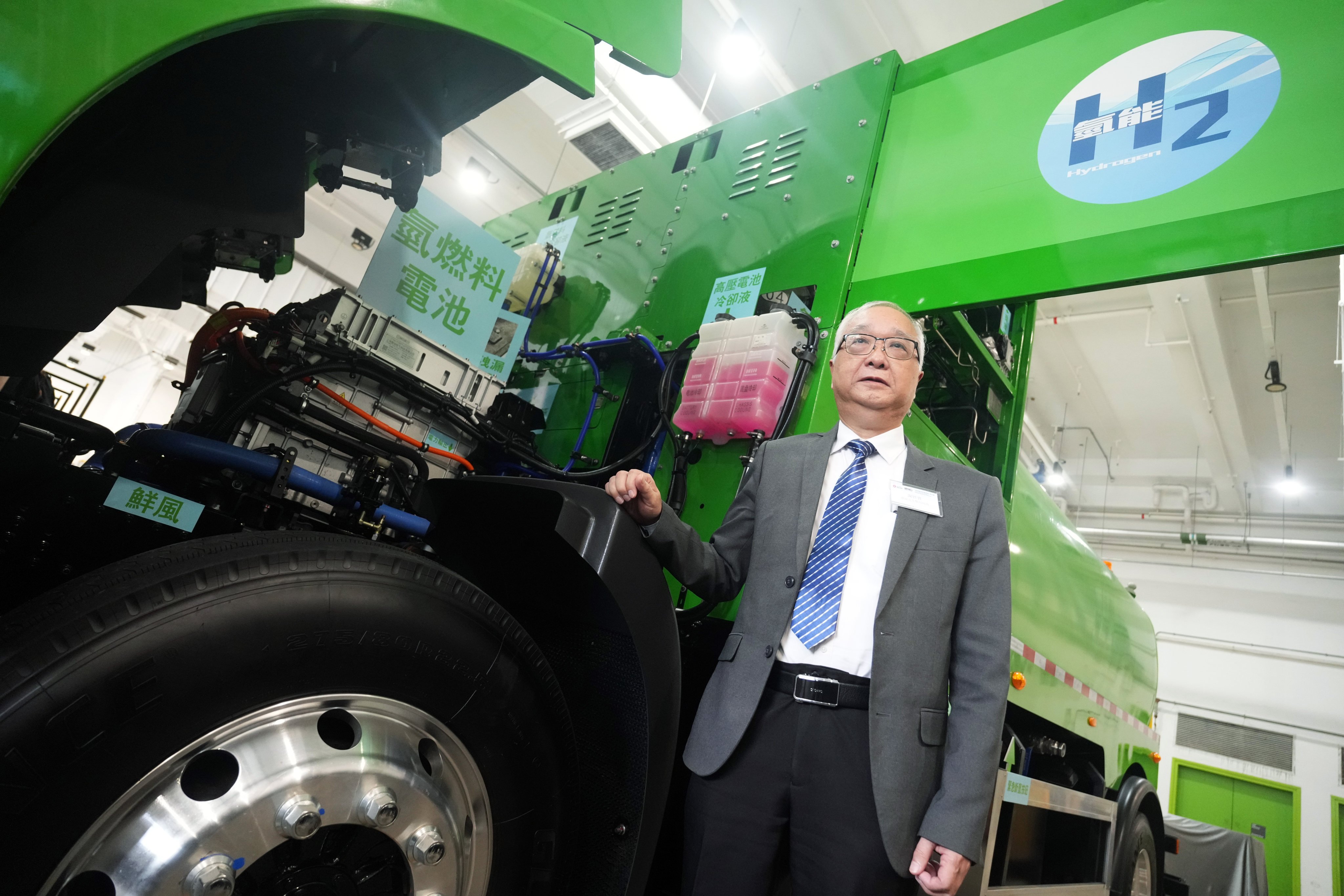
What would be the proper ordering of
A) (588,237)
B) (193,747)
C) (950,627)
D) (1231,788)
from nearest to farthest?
(193,747)
(950,627)
(588,237)
(1231,788)

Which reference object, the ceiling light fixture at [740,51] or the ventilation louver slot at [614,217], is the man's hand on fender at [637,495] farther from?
the ceiling light fixture at [740,51]

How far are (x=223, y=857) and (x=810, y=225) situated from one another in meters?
2.38

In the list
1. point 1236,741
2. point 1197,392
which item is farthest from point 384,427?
point 1236,741

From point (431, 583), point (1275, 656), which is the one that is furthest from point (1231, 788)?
point (431, 583)

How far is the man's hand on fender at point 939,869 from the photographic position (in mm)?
1303

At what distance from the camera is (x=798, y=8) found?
5.59 metres

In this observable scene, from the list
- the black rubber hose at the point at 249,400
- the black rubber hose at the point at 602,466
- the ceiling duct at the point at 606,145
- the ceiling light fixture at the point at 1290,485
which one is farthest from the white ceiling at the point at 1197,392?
the black rubber hose at the point at 249,400

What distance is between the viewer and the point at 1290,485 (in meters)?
11.2

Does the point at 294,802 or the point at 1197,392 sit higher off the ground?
the point at 1197,392

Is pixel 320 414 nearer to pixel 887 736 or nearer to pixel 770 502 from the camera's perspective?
pixel 770 502

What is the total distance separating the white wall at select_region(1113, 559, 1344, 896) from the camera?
10.4 metres

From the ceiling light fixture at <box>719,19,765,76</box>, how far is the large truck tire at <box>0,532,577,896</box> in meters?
5.07

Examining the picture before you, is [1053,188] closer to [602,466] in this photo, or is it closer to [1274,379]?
[602,466]

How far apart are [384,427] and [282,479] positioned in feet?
1.23
